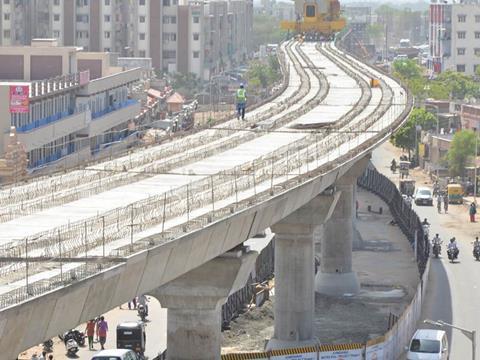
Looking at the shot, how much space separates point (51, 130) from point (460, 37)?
9969 cm

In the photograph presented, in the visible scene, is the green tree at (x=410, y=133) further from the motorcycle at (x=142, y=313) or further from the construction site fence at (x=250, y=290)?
the motorcycle at (x=142, y=313)

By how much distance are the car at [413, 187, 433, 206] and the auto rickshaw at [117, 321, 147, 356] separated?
147 feet

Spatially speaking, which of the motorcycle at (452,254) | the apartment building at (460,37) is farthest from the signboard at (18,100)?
the apartment building at (460,37)

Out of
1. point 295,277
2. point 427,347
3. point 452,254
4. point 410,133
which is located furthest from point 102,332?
point 410,133

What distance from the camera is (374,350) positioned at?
42.6 m

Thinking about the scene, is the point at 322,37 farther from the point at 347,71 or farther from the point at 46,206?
the point at 46,206

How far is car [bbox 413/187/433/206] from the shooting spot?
8812 cm

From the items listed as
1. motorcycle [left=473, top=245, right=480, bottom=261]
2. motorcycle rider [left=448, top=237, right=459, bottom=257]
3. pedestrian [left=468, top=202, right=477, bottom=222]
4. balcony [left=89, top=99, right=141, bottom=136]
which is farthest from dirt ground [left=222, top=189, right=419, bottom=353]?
balcony [left=89, top=99, right=141, bottom=136]

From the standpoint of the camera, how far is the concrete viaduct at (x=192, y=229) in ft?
94.2

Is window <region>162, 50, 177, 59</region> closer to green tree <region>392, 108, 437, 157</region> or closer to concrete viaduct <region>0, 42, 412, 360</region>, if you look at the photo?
green tree <region>392, 108, 437, 157</region>

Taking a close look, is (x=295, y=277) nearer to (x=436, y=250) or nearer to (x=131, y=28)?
(x=436, y=250)

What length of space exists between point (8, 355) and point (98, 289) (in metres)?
3.15

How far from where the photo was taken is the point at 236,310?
52844 mm

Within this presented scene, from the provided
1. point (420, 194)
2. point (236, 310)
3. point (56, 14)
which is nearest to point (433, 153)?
point (420, 194)
